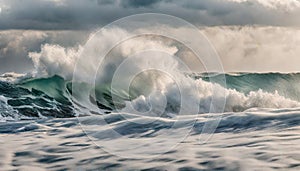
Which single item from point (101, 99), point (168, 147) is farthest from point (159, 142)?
point (101, 99)

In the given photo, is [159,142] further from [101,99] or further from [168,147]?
[101,99]

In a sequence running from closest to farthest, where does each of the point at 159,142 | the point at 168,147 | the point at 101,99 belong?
the point at 168,147
the point at 159,142
the point at 101,99

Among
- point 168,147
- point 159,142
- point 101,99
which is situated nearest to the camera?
point 168,147

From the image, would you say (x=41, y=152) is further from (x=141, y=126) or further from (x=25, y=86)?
(x=25, y=86)

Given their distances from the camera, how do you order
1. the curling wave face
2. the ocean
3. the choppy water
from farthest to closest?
the curling wave face → the ocean → the choppy water

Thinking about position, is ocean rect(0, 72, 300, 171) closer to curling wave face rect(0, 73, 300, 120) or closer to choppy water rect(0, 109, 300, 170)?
choppy water rect(0, 109, 300, 170)

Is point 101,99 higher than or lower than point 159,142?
lower

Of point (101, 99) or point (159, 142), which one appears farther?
point (101, 99)

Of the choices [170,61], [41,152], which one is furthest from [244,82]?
[41,152]

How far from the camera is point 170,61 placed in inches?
1875

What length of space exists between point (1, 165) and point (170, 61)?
119ft

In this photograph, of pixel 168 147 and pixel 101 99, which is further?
pixel 101 99

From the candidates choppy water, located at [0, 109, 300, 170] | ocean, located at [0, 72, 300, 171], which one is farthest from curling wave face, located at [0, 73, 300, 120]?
choppy water, located at [0, 109, 300, 170]

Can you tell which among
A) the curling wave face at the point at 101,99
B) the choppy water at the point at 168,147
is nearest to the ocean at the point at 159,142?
the choppy water at the point at 168,147
